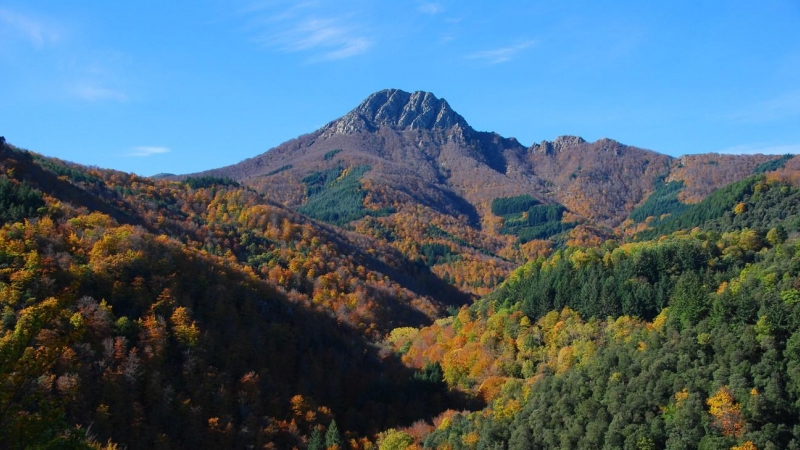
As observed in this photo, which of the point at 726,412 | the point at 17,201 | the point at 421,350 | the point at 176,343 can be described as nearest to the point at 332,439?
the point at 176,343

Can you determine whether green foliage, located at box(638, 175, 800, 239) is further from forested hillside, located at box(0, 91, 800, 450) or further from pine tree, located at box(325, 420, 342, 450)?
pine tree, located at box(325, 420, 342, 450)

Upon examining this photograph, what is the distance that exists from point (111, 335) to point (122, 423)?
1349 cm

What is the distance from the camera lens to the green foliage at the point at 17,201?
98306 mm

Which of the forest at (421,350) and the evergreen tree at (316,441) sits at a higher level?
the forest at (421,350)

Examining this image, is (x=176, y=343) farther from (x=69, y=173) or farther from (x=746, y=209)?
(x=746, y=209)

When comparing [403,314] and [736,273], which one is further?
[403,314]

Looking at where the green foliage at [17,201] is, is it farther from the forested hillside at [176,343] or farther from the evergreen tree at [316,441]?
the evergreen tree at [316,441]

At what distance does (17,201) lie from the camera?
103062 mm

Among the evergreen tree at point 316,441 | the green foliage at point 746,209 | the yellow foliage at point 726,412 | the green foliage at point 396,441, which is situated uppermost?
the green foliage at point 746,209

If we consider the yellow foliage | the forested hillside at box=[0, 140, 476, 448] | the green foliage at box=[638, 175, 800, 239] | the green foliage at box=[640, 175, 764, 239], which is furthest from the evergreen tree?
the green foliage at box=[640, 175, 764, 239]

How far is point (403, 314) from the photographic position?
Result: 161125 millimetres

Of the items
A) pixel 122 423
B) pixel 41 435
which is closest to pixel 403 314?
pixel 122 423

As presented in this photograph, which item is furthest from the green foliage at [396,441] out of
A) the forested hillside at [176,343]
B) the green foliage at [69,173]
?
the green foliage at [69,173]

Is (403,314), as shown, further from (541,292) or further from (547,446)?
(547,446)
